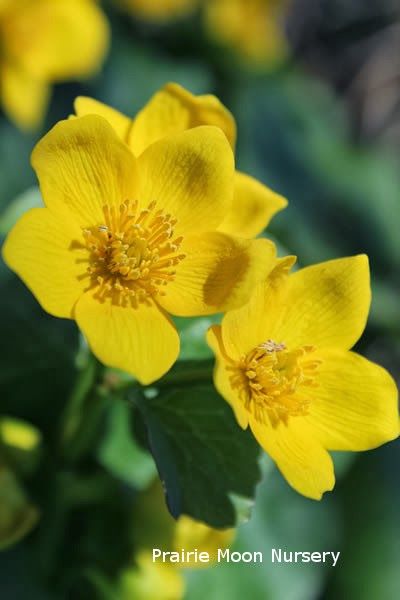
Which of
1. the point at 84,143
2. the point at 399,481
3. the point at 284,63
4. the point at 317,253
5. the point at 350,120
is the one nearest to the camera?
the point at 84,143

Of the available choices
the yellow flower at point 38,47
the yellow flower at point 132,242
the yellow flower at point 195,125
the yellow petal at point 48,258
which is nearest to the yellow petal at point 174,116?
the yellow flower at point 195,125

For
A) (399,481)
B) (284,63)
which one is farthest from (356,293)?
(284,63)

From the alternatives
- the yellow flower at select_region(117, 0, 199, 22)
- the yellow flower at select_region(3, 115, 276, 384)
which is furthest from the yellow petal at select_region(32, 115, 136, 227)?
the yellow flower at select_region(117, 0, 199, 22)

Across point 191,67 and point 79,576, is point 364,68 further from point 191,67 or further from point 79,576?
point 79,576

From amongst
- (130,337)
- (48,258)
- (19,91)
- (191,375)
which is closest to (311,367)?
(191,375)

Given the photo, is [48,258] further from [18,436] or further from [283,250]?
[283,250]

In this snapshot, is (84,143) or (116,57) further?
(116,57)
